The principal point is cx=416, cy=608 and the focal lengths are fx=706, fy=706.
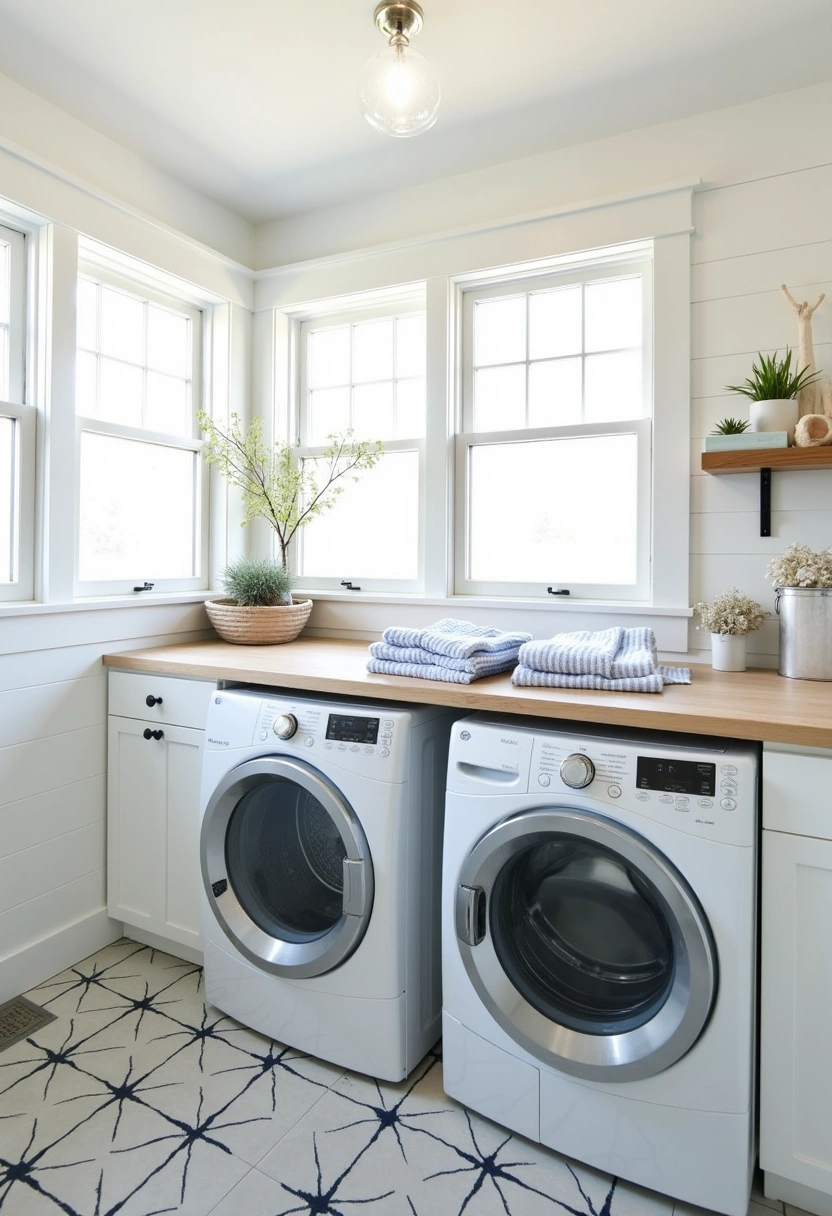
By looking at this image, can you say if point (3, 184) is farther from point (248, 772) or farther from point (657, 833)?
point (657, 833)

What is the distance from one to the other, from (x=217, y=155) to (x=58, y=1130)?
9.19ft

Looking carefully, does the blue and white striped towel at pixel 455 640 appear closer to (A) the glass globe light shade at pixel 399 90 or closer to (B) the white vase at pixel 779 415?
(B) the white vase at pixel 779 415

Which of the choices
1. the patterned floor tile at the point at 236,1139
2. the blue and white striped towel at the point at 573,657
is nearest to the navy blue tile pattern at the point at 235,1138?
the patterned floor tile at the point at 236,1139

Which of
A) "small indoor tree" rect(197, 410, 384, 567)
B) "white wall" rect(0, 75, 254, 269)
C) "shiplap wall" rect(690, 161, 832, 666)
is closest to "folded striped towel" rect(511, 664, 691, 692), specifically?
"shiplap wall" rect(690, 161, 832, 666)

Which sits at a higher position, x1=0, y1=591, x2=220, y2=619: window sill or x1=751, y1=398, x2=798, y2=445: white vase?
x1=751, y1=398, x2=798, y2=445: white vase

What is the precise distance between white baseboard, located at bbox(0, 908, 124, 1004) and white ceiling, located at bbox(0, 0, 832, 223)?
247cm

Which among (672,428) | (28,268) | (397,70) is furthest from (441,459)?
(28,268)

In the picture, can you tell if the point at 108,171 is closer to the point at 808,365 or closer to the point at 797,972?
the point at 808,365

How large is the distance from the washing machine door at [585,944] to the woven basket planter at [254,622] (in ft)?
4.01

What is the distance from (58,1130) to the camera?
154 centimetres

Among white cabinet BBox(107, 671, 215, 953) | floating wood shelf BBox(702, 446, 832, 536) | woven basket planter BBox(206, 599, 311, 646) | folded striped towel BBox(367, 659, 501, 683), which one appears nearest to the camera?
folded striped towel BBox(367, 659, 501, 683)

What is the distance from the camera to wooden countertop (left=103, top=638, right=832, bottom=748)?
1369 mm

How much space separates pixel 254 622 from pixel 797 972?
181cm

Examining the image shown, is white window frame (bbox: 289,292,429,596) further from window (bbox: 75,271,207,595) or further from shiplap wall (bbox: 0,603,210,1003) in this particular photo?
shiplap wall (bbox: 0,603,210,1003)
